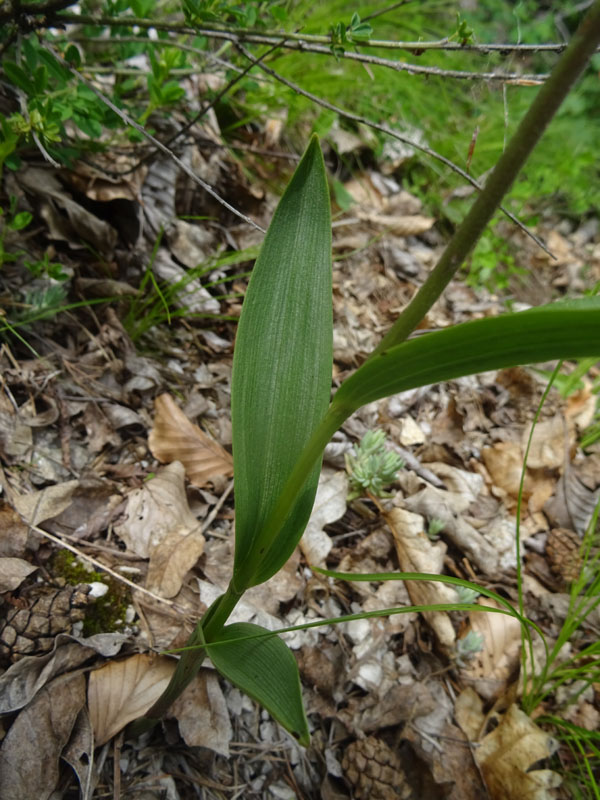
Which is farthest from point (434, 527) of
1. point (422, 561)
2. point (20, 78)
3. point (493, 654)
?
point (20, 78)

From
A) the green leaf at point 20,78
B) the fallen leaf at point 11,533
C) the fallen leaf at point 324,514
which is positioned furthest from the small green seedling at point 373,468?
the green leaf at point 20,78

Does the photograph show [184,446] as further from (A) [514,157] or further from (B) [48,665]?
(A) [514,157]

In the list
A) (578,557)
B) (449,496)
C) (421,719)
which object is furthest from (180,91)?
(578,557)

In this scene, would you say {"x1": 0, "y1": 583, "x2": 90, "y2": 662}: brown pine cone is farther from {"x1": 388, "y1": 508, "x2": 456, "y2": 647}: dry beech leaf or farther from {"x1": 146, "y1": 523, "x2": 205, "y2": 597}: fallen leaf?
{"x1": 388, "y1": 508, "x2": 456, "y2": 647}: dry beech leaf

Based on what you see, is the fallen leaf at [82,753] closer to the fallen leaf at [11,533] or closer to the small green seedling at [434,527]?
the fallen leaf at [11,533]

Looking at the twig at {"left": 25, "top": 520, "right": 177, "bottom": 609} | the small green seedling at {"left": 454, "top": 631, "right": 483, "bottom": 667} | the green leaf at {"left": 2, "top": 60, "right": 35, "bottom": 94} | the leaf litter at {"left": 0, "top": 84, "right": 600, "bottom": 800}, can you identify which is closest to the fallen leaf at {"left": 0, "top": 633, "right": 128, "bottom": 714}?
the leaf litter at {"left": 0, "top": 84, "right": 600, "bottom": 800}

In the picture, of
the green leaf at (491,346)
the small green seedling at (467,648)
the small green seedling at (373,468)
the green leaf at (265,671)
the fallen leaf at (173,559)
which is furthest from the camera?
the small green seedling at (373,468)
